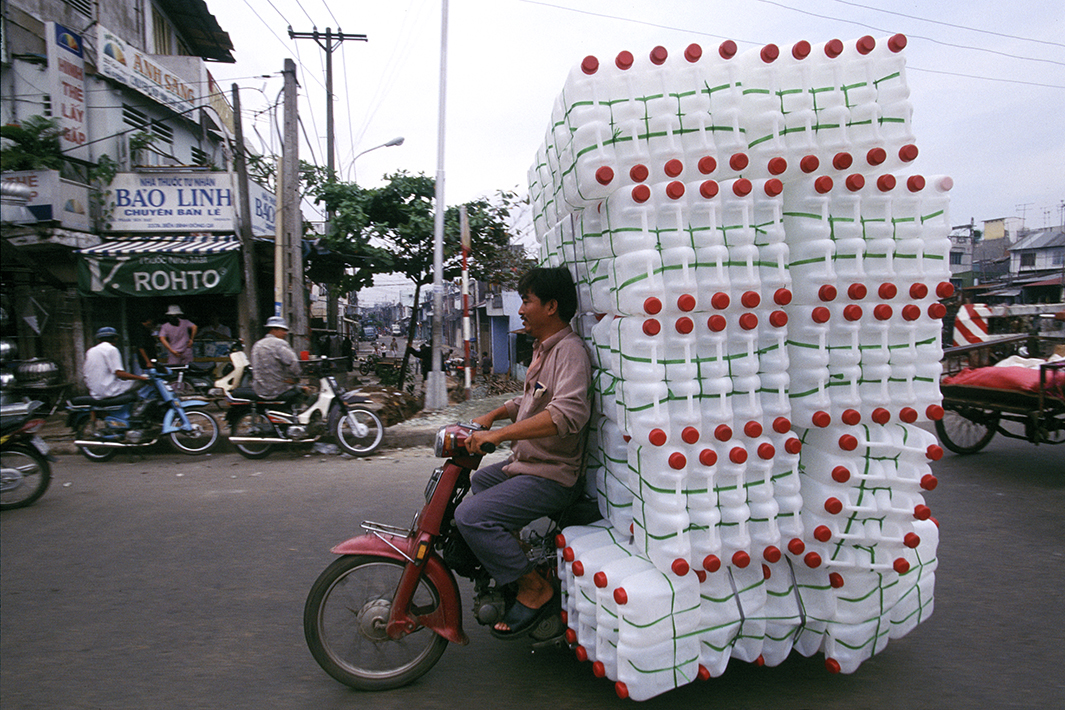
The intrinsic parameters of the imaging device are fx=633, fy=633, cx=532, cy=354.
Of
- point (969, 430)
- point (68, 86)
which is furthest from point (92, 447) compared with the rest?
point (969, 430)

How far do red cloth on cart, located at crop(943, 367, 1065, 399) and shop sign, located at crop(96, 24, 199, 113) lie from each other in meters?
14.6

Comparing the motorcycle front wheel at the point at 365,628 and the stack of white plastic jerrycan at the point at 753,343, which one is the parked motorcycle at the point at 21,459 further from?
the stack of white plastic jerrycan at the point at 753,343

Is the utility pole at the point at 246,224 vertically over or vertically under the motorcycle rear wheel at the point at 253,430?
over

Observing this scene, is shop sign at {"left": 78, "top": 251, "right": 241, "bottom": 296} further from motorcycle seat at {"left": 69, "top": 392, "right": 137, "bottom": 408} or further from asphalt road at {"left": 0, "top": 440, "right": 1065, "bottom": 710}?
asphalt road at {"left": 0, "top": 440, "right": 1065, "bottom": 710}

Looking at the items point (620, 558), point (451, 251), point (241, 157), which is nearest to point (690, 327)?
point (620, 558)

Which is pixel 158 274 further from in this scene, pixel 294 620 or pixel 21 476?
pixel 294 620

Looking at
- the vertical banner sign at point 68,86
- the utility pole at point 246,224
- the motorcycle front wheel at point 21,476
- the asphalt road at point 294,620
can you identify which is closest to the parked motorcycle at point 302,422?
the asphalt road at point 294,620

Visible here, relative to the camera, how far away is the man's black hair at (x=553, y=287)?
265 cm

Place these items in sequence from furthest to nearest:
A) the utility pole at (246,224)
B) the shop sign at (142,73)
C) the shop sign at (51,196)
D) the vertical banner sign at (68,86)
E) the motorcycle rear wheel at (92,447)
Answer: the shop sign at (142,73)
the vertical banner sign at (68,86)
the utility pole at (246,224)
the shop sign at (51,196)
the motorcycle rear wheel at (92,447)

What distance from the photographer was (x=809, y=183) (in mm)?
2295

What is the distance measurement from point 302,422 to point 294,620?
467cm

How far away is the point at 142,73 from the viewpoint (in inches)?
523

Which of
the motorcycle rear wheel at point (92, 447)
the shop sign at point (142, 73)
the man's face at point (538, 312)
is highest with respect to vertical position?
the shop sign at point (142, 73)

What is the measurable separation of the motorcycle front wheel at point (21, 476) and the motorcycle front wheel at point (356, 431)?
291 centimetres
